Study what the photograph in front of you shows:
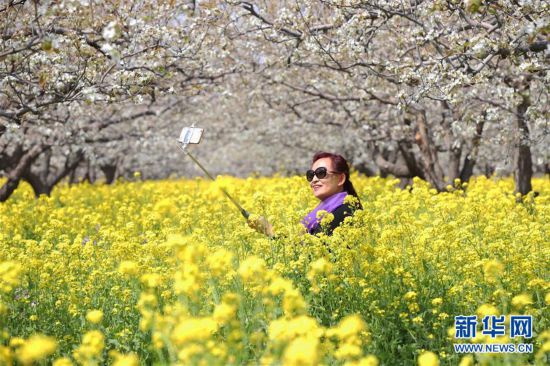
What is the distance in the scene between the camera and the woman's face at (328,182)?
21.2 ft

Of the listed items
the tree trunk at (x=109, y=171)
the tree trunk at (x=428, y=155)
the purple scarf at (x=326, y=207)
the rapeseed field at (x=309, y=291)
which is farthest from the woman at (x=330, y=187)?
the tree trunk at (x=109, y=171)

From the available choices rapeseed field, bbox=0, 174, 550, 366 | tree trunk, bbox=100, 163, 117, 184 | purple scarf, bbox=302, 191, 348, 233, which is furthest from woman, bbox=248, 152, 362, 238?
tree trunk, bbox=100, 163, 117, 184

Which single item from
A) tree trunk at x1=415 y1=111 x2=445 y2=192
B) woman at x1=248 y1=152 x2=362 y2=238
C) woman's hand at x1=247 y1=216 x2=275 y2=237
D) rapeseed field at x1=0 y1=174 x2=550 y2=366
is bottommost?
rapeseed field at x1=0 y1=174 x2=550 y2=366

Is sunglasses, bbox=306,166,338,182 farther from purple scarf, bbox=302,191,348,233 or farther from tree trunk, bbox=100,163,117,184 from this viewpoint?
tree trunk, bbox=100,163,117,184

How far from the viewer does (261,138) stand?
24.7 m

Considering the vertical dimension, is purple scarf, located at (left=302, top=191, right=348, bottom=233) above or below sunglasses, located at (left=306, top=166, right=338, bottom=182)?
below

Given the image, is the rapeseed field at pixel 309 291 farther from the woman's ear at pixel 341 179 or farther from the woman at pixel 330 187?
the woman's ear at pixel 341 179

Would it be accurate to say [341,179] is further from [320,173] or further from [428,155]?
[428,155]

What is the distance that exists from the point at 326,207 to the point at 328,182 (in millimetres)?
296

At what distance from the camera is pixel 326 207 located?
632 cm

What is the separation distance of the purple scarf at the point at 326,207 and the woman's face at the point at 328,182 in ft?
0.21

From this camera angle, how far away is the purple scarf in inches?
240

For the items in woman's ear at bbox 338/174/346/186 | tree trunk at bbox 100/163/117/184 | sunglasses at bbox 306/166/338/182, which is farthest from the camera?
tree trunk at bbox 100/163/117/184

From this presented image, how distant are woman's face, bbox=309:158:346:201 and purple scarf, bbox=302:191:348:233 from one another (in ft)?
0.21
